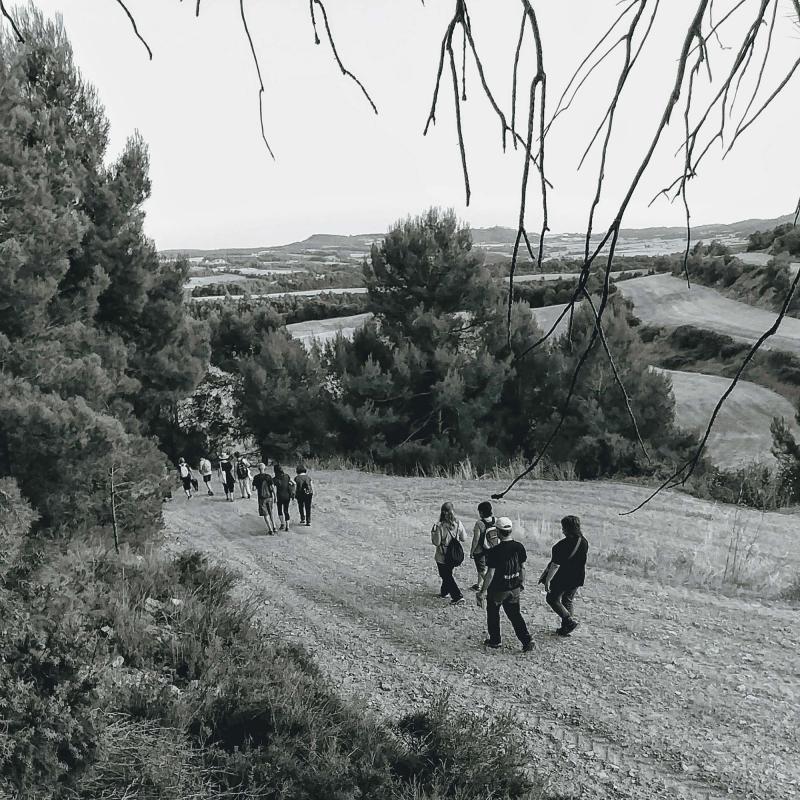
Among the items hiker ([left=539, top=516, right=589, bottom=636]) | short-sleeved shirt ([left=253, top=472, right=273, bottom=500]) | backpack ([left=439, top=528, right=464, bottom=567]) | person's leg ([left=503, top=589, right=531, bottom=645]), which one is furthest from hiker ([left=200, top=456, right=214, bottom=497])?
hiker ([left=539, top=516, right=589, bottom=636])

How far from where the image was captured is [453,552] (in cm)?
632

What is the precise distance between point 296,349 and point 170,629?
13.6 m

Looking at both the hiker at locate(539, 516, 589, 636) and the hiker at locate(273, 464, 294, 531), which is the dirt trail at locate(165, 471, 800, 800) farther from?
the hiker at locate(539, 516, 589, 636)

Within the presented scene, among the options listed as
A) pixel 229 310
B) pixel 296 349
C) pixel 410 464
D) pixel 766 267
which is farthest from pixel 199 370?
pixel 766 267

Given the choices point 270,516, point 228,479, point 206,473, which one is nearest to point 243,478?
point 228,479

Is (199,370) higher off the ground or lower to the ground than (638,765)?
higher

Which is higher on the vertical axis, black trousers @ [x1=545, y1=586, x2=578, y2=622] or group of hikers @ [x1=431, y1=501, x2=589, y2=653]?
group of hikers @ [x1=431, y1=501, x2=589, y2=653]

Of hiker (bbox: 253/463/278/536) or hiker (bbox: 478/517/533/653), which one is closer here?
hiker (bbox: 478/517/533/653)

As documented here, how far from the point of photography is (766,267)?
98.6 feet

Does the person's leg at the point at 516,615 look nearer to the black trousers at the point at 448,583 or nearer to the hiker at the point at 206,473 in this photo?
the black trousers at the point at 448,583

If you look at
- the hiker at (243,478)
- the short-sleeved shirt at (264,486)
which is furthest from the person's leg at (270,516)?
the hiker at (243,478)

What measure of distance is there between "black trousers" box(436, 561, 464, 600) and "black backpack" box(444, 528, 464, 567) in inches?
3.9

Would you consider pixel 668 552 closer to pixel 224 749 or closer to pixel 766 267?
pixel 224 749

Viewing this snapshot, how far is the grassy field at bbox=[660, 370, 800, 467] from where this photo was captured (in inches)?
662
